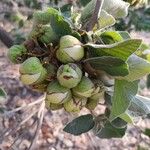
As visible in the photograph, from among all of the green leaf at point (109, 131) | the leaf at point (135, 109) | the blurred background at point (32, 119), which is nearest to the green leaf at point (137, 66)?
the leaf at point (135, 109)

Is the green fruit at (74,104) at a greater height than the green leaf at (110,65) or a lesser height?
lesser

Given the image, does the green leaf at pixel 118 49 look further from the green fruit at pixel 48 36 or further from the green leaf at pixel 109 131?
the green leaf at pixel 109 131

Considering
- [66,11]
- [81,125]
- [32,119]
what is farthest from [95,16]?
[32,119]

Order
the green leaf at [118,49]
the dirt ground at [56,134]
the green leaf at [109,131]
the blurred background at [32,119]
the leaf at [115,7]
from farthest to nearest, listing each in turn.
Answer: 1. the dirt ground at [56,134]
2. the blurred background at [32,119]
3. the green leaf at [109,131]
4. the leaf at [115,7]
5. the green leaf at [118,49]

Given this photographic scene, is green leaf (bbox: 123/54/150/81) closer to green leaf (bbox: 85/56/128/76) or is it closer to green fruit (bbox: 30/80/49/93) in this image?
green leaf (bbox: 85/56/128/76)

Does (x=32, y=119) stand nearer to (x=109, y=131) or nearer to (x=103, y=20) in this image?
(x=109, y=131)

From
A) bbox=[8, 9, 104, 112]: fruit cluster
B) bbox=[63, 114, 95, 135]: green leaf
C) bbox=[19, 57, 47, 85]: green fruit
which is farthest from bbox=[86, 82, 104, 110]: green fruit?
bbox=[63, 114, 95, 135]: green leaf

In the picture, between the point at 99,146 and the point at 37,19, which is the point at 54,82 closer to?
the point at 37,19
